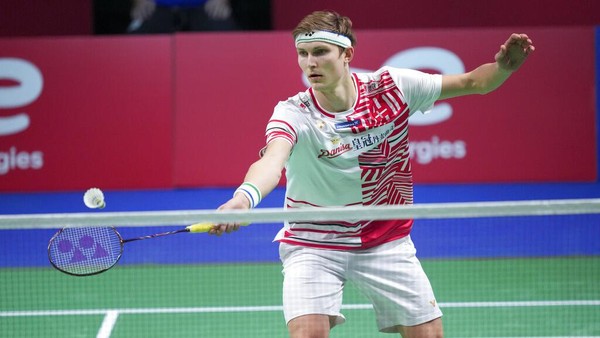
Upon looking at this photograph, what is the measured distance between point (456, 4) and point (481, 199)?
335 cm

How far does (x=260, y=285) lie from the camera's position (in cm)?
721

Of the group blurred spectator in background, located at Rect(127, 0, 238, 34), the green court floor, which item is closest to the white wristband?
the green court floor

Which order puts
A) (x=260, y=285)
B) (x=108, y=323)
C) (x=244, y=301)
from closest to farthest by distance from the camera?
(x=108, y=323)
(x=244, y=301)
(x=260, y=285)

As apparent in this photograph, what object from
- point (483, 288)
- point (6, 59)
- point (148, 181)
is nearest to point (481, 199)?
point (483, 288)

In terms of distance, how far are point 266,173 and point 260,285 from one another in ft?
12.1

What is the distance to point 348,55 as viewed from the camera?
413 cm

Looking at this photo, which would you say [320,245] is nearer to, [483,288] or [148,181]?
[483,288]

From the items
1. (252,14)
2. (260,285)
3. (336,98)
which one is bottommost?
(260,285)

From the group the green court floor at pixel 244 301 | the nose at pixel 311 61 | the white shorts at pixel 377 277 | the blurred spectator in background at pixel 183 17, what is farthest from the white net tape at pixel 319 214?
the blurred spectator in background at pixel 183 17

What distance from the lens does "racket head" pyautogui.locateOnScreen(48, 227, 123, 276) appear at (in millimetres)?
4059

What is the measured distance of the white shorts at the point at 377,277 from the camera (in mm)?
3875

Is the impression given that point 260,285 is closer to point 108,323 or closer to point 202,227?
point 108,323

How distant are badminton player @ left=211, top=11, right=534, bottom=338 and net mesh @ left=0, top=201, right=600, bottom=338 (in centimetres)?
194

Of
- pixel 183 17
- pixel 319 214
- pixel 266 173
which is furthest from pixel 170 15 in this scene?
pixel 319 214
